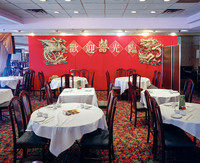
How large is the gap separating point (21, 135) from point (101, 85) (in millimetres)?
6098

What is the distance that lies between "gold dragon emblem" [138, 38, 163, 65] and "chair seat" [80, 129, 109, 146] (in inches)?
250

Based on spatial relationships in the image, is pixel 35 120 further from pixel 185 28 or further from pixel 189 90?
pixel 185 28

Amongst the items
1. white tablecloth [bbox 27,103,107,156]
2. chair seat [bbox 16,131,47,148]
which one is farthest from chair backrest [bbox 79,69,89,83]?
chair seat [bbox 16,131,47,148]

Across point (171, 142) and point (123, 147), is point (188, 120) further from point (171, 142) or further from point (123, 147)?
point (123, 147)

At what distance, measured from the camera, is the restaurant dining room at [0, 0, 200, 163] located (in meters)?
2.60

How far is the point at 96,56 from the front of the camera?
8.65 meters

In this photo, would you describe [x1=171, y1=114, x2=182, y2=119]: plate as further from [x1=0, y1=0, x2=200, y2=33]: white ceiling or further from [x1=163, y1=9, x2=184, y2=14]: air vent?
[x1=163, y1=9, x2=184, y2=14]: air vent

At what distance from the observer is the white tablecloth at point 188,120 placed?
250 centimetres

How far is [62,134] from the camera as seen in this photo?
2402 mm

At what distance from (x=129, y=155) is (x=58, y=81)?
13.5 feet

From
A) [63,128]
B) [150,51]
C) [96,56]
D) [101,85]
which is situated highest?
[150,51]

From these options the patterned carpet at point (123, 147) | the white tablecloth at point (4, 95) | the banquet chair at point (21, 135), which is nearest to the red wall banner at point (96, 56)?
the white tablecloth at point (4, 95)

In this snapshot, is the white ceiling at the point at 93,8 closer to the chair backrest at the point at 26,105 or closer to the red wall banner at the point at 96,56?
the red wall banner at the point at 96,56

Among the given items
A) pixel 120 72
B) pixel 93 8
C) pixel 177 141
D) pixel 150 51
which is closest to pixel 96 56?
pixel 120 72
